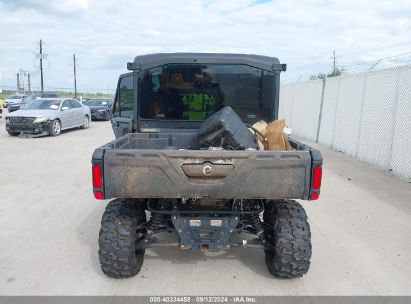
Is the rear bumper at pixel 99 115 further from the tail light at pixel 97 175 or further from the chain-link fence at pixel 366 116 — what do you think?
the tail light at pixel 97 175

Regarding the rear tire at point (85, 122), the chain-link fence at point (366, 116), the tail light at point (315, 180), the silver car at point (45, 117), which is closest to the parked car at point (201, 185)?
the tail light at point (315, 180)

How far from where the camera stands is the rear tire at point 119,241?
3.46m

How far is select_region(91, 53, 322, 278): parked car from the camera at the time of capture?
3.09 metres

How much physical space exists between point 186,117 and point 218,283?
2302 mm

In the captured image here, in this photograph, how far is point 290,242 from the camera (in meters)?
3.46

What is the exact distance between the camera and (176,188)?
3104mm

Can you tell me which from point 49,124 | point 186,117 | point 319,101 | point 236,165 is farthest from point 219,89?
point 49,124

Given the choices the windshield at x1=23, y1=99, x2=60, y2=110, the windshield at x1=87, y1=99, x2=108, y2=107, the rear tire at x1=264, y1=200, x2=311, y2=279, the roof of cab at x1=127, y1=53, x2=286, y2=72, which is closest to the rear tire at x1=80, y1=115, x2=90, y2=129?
the windshield at x1=23, y1=99, x2=60, y2=110

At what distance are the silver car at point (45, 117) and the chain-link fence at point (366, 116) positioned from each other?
10.3 meters

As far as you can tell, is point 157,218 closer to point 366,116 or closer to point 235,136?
point 235,136

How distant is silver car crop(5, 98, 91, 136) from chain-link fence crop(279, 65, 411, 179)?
10290mm

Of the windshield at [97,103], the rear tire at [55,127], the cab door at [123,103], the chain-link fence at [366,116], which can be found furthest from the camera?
the windshield at [97,103]

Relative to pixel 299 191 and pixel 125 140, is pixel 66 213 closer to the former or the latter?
pixel 125 140

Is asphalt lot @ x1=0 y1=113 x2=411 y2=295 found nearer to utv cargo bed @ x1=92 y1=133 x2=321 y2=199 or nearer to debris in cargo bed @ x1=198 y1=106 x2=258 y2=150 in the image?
utv cargo bed @ x1=92 y1=133 x2=321 y2=199
